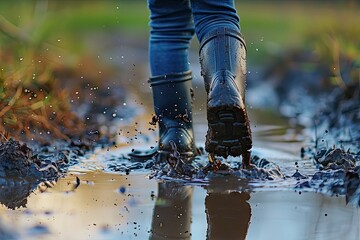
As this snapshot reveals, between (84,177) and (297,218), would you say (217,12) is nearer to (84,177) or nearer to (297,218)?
(84,177)

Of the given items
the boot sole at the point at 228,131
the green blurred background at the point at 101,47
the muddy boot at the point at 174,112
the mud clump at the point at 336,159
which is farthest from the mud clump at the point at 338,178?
the green blurred background at the point at 101,47

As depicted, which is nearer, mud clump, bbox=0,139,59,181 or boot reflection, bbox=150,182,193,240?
boot reflection, bbox=150,182,193,240

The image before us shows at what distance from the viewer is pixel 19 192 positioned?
309 centimetres

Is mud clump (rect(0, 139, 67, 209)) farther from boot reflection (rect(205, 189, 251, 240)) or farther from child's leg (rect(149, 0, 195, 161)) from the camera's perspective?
boot reflection (rect(205, 189, 251, 240))

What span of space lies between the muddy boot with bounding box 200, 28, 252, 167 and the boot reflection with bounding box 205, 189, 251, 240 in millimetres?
186

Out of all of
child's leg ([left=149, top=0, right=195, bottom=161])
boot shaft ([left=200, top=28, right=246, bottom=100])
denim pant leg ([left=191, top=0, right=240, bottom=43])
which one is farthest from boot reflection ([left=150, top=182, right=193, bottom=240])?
denim pant leg ([left=191, top=0, right=240, bottom=43])

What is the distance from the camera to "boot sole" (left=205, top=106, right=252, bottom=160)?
309 centimetres

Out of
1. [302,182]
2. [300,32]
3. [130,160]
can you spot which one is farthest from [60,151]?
[300,32]

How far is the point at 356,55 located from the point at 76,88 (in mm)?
1743

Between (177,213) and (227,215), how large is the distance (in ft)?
0.52

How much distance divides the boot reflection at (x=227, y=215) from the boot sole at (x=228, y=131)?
16 cm

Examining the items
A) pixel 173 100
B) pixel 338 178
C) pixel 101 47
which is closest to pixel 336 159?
pixel 338 178

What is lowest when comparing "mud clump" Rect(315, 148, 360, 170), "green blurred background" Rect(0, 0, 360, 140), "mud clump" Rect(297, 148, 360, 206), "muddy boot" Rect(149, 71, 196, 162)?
"mud clump" Rect(297, 148, 360, 206)

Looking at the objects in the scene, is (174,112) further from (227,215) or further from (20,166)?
(227,215)
